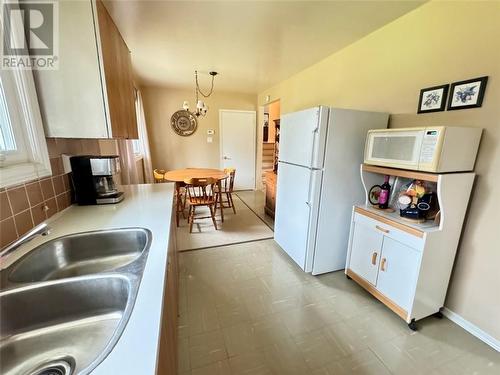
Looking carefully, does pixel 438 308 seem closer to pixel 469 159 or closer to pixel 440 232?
pixel 440 232

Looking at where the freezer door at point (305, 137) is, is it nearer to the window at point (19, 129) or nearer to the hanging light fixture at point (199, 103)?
the hanging light fixture at point (199, 103)

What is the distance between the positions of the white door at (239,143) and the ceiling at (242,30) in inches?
69.6

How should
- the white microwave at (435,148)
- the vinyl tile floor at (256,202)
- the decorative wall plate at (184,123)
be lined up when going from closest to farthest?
the white microwave at (435,148) < the vinyl tile floor at (256,202) < the decorative wall plate at (184,123)

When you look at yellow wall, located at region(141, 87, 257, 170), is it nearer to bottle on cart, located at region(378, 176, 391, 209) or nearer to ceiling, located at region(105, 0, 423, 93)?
ceiling, located at region(105, 0, 423, 93)

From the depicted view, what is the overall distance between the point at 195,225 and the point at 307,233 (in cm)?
194

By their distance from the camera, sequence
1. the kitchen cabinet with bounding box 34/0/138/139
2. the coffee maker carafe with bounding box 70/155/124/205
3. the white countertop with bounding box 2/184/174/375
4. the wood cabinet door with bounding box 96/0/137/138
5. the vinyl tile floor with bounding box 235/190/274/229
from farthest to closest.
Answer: the vinyl tile floor with bounding box 235/190/274/229 → the coffee maker carafe with bounding box 70/155/124/205 → the wood cabinet door with bounding box 96/0/137/138 → the kitchen cabinet with bounding box 34/0/138/139 → the white countertop with bounding box 2/184/174/375

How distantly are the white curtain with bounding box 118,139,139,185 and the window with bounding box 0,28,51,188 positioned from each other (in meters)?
1.73

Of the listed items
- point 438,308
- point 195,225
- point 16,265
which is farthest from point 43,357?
point 195,225

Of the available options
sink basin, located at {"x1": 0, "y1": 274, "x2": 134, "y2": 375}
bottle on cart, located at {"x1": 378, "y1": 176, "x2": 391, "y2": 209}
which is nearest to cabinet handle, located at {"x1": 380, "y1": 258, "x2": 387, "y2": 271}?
bottle on cart, located at {"x1": 378, "y1": 176, "x2": 391, "y2": 209}

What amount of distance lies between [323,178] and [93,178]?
1.88 metres

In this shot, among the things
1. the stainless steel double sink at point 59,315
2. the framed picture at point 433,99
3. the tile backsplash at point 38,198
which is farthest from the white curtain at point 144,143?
the framed picture at point 433,99

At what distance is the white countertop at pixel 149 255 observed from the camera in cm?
51

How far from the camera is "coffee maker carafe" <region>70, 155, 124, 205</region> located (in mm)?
1507

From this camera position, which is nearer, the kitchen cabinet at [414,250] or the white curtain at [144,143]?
the kitchen cabinet at [414,250]
